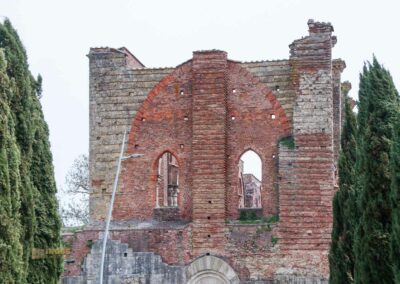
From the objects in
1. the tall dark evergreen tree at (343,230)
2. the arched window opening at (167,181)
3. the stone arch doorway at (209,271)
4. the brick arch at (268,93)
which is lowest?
the stone arch doorway at (209,271)

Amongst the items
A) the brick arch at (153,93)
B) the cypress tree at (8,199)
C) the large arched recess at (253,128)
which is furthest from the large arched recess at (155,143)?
the cypress tree at (8,199)

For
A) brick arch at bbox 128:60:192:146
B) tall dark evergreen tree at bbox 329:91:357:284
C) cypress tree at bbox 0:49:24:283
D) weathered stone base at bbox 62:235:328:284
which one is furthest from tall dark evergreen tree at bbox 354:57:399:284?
brick arch at bbox 128:60:192:146

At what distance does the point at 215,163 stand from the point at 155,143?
231 centimetres

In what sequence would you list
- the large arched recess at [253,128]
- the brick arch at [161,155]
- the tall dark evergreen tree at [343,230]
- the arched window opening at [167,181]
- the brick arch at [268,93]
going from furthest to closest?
the arched window opening at [167,181] < the brick arch at [161,155] < the brick arch at [268,93] < the large arched recess at [253,128] < the tall dark evergreen tree at [343,230]

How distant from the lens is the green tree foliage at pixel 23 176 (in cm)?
1925

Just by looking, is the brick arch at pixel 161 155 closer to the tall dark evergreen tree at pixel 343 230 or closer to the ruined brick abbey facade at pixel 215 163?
the ruined brick abbey facade at pixel 215 163

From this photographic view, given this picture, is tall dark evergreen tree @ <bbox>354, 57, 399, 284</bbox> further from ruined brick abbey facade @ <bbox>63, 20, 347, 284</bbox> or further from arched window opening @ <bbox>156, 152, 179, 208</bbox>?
arched window opening @ <bbox>156, 152, 179, 208</bbox>

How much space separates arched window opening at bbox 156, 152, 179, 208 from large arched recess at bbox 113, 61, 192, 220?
0.61 meters

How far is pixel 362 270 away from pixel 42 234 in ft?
26.7

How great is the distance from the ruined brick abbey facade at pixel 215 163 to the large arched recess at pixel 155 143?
3cm

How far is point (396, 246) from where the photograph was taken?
1656 centimetres

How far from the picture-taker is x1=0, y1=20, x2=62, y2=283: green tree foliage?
19.2 metres

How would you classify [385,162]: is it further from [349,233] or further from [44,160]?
[44,160]

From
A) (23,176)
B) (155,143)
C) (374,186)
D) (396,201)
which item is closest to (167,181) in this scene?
(155,143)
